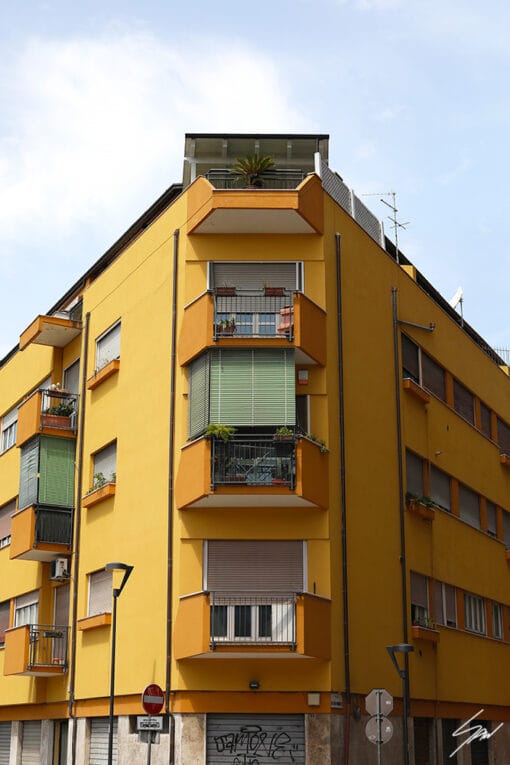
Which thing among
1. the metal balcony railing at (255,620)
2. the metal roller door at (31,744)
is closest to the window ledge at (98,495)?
the metal balcony railing at (255,620)

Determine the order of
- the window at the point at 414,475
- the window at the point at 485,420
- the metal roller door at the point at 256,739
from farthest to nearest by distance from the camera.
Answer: the window at the point at 485,420 → the window at the point at 414,475 → the metal roller door at the point at 256,739

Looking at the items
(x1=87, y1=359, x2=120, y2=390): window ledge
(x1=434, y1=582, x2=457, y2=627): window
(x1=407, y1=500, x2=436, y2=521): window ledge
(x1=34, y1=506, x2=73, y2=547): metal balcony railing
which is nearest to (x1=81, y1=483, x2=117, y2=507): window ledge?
(x1=34, y1=506, x2=73, y2=547): metal balcony railing

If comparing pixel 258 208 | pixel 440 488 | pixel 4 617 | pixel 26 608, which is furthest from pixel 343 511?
pixel 4 617

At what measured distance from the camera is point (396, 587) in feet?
95.6

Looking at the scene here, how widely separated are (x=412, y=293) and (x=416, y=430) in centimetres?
417

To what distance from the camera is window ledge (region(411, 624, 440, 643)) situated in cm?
2942

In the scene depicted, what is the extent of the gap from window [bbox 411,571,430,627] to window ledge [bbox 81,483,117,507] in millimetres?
8180

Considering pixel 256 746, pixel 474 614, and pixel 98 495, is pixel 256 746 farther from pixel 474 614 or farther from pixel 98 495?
pixel 474 614

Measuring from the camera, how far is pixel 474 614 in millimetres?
35156

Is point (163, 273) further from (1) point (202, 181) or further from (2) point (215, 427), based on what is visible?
(2) point (215, 427)

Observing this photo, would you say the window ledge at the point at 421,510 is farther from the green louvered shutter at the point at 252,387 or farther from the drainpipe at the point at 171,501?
the drainpipe at the point at 171,501

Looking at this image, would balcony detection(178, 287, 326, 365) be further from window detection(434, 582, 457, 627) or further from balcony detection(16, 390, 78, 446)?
window detection(434, 582, 457, 627)

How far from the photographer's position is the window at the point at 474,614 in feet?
113

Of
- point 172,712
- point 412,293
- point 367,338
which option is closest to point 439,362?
point 412,293
